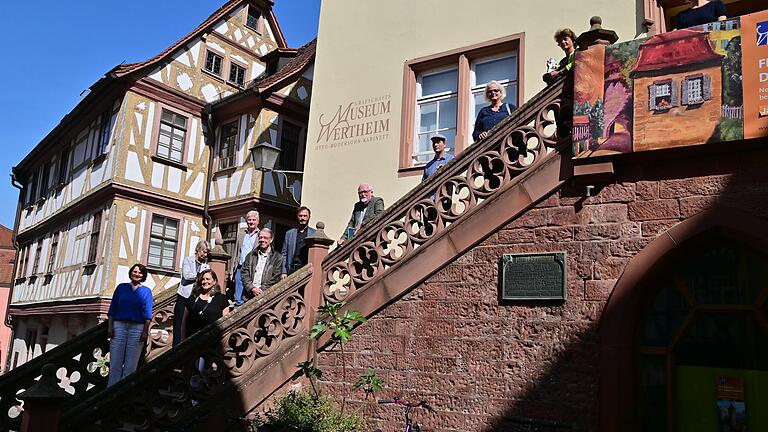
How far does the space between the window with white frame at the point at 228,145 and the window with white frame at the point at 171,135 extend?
1097 millimetres

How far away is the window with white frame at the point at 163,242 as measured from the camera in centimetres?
1986

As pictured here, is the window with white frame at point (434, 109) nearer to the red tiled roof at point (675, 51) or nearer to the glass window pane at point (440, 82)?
the glass window pane at point (440, 82)

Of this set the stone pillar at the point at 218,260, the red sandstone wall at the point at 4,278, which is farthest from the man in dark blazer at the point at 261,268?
the red sandstone wall at the point at 4,278

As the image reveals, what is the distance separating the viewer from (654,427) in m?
5.46

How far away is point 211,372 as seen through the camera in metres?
6.64

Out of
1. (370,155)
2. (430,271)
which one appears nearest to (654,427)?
(430,271)

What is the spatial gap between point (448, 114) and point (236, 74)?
13588 millimetres

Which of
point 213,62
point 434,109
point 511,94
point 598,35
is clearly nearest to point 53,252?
point 213,62

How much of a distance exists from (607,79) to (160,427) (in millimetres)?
4861

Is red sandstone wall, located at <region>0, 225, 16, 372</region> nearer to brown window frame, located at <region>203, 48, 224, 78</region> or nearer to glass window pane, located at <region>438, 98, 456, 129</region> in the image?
brown window frame, located at <region>203, 48, 224, 78</region>

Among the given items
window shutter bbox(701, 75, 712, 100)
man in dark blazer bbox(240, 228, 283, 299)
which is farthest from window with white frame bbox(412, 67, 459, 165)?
window shutter bbox(701, 75, 712, 100)

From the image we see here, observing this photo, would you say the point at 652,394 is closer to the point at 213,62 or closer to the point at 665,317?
the point at 665,317

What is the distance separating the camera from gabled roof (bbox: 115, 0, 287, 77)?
1931cm

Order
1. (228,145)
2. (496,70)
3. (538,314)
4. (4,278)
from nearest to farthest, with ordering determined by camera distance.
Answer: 1. (538,314)
2. (496,70)
3. (228,145)
4. (4,278)
